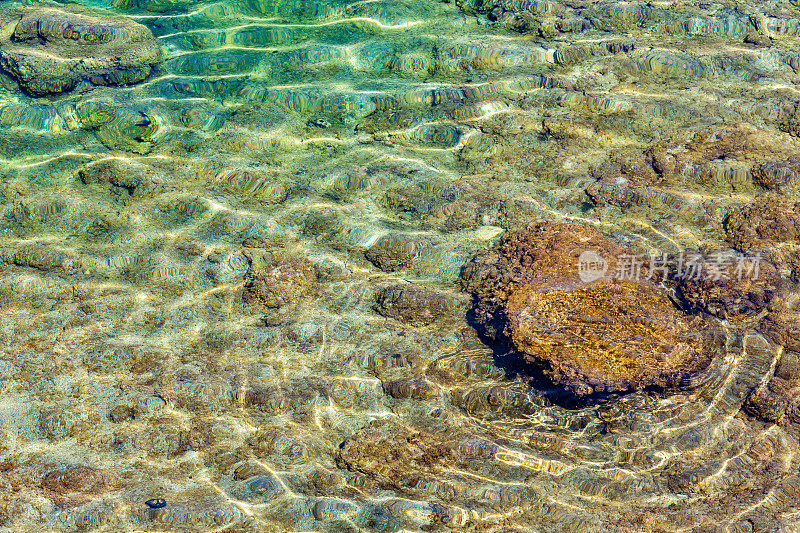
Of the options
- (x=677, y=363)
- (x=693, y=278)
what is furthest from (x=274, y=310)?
(x=693, y=278)

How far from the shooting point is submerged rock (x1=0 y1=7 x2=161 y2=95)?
583 centimetres

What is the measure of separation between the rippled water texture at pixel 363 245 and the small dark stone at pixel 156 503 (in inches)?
1.4

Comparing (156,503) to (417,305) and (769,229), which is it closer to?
(417,305)

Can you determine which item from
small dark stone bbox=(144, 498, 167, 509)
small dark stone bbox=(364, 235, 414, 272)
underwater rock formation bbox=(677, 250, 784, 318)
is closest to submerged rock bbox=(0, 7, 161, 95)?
small dark stone bbox=(364, 235, 414, 272)

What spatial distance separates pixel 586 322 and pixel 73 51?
5.47 metres

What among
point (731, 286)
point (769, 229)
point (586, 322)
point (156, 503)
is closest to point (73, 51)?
point (156, 503)

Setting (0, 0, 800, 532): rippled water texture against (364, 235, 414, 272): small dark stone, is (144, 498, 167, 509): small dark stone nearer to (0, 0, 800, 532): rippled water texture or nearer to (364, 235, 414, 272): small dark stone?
(0, 0, 800, 532): rippled water texture

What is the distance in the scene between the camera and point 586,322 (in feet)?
10.9

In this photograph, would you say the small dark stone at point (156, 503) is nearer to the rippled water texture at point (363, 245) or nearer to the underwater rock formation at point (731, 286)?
the rippled water texture at point (363, 245)

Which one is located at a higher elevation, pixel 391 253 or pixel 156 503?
pixel 391 253

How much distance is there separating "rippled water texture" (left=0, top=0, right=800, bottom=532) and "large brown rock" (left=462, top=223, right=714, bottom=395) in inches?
4.7

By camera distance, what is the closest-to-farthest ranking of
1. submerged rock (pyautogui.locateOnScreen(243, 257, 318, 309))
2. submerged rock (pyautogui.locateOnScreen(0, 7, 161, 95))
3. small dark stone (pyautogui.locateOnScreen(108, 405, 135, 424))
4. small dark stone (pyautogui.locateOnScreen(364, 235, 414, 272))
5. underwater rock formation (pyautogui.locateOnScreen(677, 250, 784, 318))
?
A: small dark stone (pyautogui.locateOnScreen(108, 405, 135, 424)) → underwater rock formation (pyautogui.locateOnScreen(677, 250, 784, 318)) → submerged rock (pyautogui.locateOnScreen(243, 257, 318, 309)) → small dark stone (pyautogui.locateOnScreen(364, 235, 414, 272)) → submerged rock (pyautogui.locateOnScreen(0, 7, 161, 95))

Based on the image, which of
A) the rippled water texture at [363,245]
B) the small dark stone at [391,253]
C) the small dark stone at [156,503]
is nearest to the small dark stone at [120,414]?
the rippled water texture at [363,245]

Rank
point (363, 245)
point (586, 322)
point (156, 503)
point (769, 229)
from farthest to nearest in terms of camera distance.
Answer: point (363, 245)
point (769, 229)
point (586, 322)
point (156, 503)
